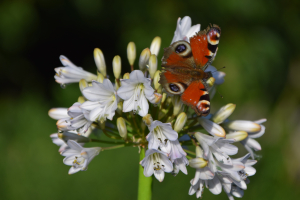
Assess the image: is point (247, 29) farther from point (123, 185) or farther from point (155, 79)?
point (155, 79)

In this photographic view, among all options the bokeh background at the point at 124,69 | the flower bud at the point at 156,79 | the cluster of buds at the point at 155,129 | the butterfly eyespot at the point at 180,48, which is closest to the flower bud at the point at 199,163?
the cluster of buds at the point at 155,129

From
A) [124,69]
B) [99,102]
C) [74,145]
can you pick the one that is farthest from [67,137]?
[124,69]

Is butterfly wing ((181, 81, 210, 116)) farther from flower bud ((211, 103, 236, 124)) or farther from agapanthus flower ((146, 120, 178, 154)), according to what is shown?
flower bud ((211, 103, 236, 124))

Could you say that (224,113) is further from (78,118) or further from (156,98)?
(78,118)

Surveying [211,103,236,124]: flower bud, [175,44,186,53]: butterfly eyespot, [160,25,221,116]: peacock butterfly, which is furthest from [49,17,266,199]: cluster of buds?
[175,44,186,53]: butterfly eyespot

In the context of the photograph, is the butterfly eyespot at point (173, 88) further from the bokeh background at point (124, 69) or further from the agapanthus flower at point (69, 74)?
the bokeh background at point (124, 69)
